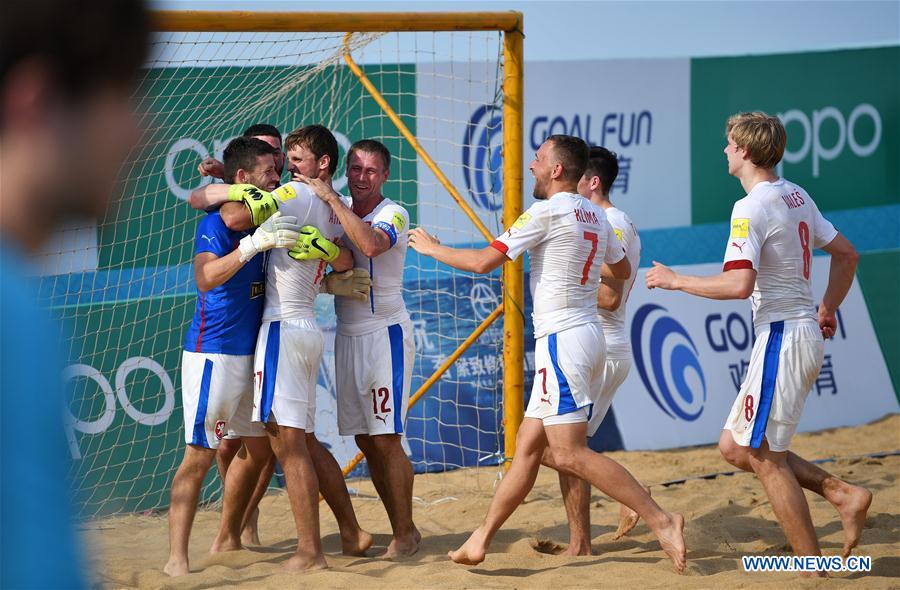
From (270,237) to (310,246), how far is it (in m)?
0.24

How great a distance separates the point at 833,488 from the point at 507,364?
2236mm

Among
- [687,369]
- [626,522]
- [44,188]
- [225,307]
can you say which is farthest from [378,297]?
[44,188]

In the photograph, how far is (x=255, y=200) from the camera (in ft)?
15.5

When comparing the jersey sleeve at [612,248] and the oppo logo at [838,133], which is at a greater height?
the oppo logo at [838,133]

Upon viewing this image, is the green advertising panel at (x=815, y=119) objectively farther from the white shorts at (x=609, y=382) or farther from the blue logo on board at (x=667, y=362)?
the white shorts at (x=609, y=382)

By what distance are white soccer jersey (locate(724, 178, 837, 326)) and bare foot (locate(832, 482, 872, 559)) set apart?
874 millimetres

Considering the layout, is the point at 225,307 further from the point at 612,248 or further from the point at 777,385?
the point at 777,385

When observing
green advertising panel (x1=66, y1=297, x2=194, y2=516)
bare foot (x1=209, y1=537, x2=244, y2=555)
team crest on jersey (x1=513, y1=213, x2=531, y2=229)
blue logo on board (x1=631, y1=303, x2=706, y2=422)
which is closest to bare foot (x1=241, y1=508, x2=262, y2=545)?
bare foot (x1=209, y1=537, x2=244, y2=555)

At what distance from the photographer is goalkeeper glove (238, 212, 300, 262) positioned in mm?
4703

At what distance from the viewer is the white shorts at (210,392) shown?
488 centimetres

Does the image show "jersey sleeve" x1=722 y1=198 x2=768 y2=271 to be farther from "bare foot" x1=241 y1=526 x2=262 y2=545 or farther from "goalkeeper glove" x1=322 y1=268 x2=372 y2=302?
"bare foot" x1=241 y1=526 x2=262 y2=545

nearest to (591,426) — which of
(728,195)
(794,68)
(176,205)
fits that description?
(176,205)

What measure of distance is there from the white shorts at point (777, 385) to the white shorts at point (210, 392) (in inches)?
95.7

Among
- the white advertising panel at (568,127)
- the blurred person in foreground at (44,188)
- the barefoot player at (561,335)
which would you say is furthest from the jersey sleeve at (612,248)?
the blurred person in foreground at (44,188)
